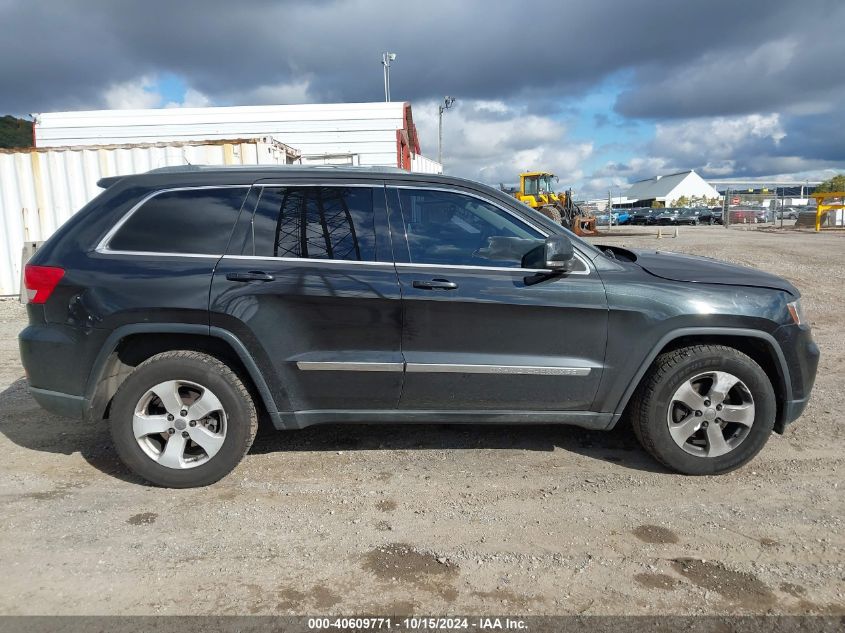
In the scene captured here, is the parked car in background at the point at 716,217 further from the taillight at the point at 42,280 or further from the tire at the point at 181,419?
the taillight at the point at 42,280

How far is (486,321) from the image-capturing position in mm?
3441

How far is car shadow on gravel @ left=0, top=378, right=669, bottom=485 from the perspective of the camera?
406cm

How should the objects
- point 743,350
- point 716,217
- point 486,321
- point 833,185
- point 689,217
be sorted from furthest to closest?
point 833,185 → point 689,217 → point 716,217 → point 743,350 → point 486,321

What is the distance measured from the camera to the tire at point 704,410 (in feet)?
11.6

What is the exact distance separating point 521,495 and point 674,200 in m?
94.5

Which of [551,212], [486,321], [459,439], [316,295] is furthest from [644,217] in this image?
[316,295]

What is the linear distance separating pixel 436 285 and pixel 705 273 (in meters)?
1.69

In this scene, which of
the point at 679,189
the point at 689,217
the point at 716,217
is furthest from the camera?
the point at 679,189

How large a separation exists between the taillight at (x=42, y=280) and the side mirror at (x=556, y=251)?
280 cm

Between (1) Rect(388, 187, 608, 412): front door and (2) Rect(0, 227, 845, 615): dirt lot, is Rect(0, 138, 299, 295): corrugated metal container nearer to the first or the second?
(2) Rect(0, 227, 845, 615): dirt lot

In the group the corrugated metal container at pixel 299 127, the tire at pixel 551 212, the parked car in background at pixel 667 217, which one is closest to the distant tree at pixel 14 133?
the corrugated metal container at pixel 299 127

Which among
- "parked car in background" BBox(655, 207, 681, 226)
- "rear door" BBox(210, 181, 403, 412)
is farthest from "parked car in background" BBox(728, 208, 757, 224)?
"rear door" BBox(210, 181, 403, 412)

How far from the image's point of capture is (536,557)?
113 inches

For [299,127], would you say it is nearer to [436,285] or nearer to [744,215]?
[436,285]
